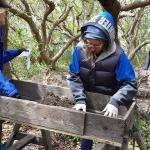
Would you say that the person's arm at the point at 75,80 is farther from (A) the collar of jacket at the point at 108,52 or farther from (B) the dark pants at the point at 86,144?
(B) the dark pants at the point at 86,144

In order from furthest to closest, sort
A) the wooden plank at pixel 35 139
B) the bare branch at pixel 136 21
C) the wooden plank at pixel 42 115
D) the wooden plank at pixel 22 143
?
the bare branch at pixel 136 21, the wooden plank at pixel 35 139, the wooden plank at pixel 22 143, the wooden plank at pixel 42 115

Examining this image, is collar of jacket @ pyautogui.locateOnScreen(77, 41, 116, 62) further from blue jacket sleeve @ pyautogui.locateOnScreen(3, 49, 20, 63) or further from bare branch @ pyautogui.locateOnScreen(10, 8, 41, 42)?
bare branch @ pyautogui.locateOnScreen(10, 8, 41, 42)

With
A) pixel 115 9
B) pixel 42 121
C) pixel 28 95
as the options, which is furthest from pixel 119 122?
pixel 115 9

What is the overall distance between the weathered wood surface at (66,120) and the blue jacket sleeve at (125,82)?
140 millimetres

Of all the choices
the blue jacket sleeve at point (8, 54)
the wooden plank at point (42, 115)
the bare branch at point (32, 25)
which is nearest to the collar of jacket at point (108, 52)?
the wooden plank at point (42, 115)

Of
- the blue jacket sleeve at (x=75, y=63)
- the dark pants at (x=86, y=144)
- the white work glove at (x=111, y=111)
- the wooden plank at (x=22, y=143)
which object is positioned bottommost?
the wooden plank at (x=22, y=143)

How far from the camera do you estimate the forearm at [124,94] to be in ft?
11.1

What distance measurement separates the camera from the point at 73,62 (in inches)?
151

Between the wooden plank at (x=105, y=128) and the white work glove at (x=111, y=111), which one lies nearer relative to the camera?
the wooden plank at (x=105, y=128)

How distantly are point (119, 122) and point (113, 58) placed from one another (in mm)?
847

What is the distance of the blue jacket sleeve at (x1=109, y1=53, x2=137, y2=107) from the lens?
11.5 ft

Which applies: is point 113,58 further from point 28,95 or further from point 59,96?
point 28,95

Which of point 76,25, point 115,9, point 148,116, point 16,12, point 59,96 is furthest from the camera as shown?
point 76,25

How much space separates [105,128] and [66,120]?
38 centimetres
